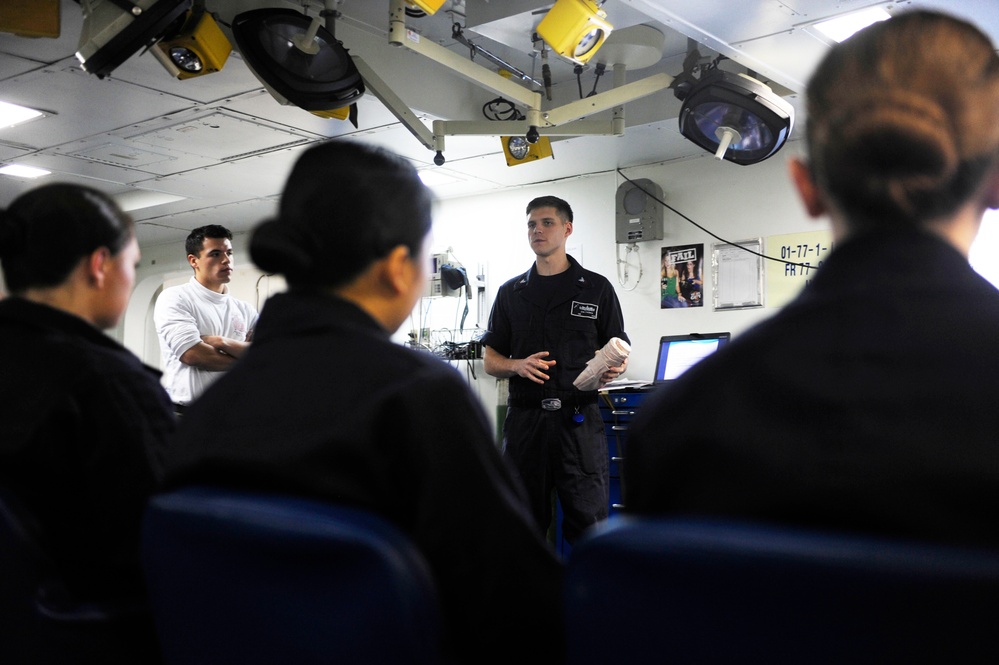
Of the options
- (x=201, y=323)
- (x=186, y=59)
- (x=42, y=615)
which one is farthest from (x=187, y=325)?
(x=42, y=615)

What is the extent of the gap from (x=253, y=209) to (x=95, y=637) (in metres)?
6.06

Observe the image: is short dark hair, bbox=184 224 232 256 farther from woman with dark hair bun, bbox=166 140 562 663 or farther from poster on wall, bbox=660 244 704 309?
woman with dark hair bun, bbox=166 140 562 663

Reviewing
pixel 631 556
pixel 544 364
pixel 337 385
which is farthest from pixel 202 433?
pixel 544 364

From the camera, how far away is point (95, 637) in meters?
1.10

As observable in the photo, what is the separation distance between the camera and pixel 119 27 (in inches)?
116

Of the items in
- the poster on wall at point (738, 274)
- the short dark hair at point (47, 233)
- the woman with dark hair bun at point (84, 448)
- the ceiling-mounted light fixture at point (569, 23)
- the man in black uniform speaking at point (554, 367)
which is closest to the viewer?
the woman with dark hair bun at point (84, 448)

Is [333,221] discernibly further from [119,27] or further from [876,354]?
[119,27]

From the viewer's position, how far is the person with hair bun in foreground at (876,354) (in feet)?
2.04

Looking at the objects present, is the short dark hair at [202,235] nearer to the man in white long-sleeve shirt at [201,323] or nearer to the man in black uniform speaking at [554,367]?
the man in white long-sleeve shirt at [201,323]

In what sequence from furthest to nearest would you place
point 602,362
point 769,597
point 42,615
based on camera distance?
point 602,362 → point 42,615 → point 769,597

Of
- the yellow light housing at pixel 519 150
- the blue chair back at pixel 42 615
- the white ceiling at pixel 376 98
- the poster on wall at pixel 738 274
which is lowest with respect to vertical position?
the blue chair back at pixel 42 615

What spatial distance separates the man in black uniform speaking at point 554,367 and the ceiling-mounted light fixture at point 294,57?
3.38 feet

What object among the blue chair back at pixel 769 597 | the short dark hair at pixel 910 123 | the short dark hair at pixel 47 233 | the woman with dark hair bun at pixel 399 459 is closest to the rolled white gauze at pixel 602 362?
the short dark hair at pixel 47 233

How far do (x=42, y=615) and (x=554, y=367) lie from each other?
2.71 m
